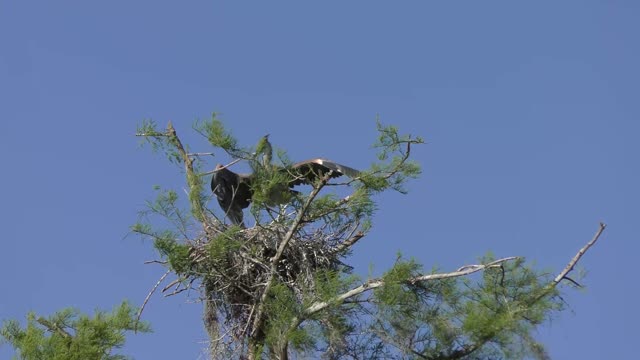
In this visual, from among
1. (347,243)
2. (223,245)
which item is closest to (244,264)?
(223,245)

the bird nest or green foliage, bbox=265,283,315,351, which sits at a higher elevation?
→ the bird nest

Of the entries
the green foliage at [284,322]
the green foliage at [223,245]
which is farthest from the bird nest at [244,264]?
the green foliage at [284,322]

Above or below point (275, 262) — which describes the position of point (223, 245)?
above

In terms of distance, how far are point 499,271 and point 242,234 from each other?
8.33 feet

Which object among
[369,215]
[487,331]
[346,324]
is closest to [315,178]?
[369,215]

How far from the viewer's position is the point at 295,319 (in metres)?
12.6

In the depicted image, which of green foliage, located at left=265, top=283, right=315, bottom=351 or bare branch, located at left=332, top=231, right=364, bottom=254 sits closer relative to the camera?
green foliage, located at left=265, top=283, right=315, bottom=351

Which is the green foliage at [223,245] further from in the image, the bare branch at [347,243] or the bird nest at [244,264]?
the bare branch at [347,243]

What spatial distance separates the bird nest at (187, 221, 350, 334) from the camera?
13.7 m

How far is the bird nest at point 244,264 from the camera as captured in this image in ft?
44.9

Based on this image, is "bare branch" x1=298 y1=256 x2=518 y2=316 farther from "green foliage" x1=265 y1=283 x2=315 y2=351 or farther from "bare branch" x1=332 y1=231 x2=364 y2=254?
"bare branch" x1=332 y1=231 x2=364 y2=254

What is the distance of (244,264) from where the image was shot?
1381cm

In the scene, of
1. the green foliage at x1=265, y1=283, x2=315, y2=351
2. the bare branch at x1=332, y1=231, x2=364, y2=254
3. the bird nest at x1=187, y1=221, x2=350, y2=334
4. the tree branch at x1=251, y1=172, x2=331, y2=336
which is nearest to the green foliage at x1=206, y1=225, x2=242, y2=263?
the bird nest at x1=187, y1=221, x2=350, y2=334

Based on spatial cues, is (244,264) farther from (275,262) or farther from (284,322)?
(284,322)
